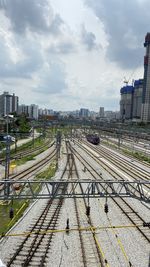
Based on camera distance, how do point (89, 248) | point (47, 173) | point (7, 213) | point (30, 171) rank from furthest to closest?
point (30, 171)
point (47, 173)
point (7, 213)
point (89, 248)

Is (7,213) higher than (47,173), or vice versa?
(7,213)

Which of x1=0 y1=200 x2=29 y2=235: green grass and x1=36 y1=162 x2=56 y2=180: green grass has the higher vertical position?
x1=0 y1=200 x2=29 y2=235: green grass

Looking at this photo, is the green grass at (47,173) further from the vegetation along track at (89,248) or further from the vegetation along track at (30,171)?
the vegetation along track at (89,248)

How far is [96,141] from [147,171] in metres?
51.2

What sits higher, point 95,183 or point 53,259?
point 95,183

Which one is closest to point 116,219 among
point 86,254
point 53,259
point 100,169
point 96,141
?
point 86,254

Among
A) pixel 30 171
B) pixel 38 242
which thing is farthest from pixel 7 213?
pixel 30 171

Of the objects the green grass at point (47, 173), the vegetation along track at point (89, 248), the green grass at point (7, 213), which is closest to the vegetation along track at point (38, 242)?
the green grass at point (7, 213)

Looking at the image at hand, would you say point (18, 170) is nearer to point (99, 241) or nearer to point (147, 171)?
point (147, 171)

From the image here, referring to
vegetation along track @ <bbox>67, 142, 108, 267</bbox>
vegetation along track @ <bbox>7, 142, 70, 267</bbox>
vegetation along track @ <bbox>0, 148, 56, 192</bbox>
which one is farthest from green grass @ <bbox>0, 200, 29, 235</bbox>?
vegetation along track @ <bbox>0, 148, 56, 192</bbox>

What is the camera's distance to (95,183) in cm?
2261

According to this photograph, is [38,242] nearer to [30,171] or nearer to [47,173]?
[47,173]

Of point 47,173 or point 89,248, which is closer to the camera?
point 89,248

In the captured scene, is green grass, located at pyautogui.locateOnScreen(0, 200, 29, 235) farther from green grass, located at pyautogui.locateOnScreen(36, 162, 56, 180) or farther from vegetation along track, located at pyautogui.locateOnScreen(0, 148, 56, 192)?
green grass, located at pyautogui.locateOnScreen(36, 162, 56, 180)
